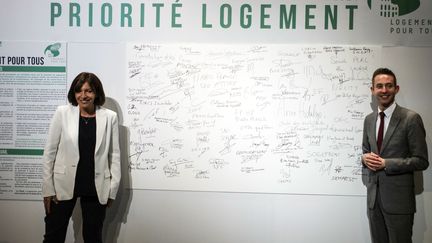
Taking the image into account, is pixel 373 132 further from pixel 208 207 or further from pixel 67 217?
pixel 67 217

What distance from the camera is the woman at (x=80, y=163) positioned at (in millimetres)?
2680

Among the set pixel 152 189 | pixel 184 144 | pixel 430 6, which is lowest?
pixel 152 189

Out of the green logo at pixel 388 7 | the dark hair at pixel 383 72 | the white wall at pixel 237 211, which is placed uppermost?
the green logo at pixel 388 7

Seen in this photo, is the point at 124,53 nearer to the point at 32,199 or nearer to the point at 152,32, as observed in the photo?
the point at 152,32

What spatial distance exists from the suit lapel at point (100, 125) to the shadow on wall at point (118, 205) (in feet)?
1.07

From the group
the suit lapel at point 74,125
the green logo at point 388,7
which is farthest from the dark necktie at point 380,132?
the suit lapel at point 74,125

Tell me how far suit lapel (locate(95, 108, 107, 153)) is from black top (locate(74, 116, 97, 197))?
3 cm

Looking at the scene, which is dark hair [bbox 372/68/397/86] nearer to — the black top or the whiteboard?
the whiteboard

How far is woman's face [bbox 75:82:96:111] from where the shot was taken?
271cm

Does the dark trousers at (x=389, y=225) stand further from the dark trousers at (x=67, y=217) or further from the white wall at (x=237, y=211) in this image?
the dark trousers at (x=67, y=217)

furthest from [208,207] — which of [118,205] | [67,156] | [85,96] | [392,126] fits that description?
[392,126]

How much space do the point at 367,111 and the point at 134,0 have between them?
2.10 metres

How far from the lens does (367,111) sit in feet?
9.82

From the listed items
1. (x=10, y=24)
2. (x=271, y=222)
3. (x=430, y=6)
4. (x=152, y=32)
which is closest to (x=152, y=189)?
(x=271, y=222)
